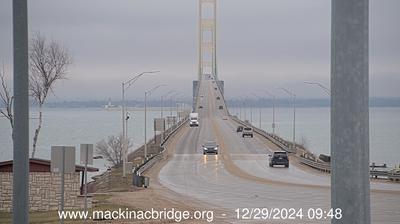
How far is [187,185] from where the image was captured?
42.5m

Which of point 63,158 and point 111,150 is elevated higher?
point 63,158

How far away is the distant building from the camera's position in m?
27.5

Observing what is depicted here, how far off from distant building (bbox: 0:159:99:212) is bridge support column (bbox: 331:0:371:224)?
24.2m

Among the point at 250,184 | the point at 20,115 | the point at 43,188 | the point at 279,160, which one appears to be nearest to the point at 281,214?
the point at 43,188

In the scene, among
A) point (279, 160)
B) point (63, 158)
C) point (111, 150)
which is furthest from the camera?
point (111, 150)

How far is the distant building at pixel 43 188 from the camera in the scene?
2755 cm

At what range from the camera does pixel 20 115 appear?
6.34 meters

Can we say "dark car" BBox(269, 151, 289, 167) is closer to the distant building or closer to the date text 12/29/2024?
the date text 12/29/2024

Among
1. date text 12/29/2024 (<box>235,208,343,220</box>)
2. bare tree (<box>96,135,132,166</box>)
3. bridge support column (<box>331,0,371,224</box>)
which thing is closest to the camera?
bridge support column (<box>331,0,371,224</box>)

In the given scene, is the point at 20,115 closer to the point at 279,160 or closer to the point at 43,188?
the point at 43,188

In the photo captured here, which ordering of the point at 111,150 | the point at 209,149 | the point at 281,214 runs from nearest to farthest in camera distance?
the point at 281,214, the point at 209,149, the point at 111,150

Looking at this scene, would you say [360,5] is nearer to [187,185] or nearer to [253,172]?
[187,185]

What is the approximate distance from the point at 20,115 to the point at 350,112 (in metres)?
3.46

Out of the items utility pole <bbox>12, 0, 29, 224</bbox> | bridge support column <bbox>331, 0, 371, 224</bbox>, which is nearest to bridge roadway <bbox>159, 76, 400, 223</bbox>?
utility pole <bbox>12, 0, 29, 224</bbox>
